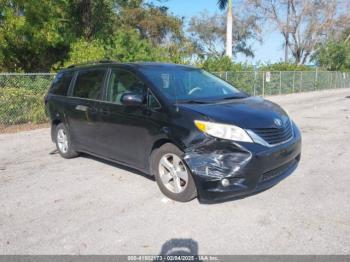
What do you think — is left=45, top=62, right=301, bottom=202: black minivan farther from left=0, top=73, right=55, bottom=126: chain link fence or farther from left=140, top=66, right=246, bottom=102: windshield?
left=0, top=73, right=55, bottom=126: chain link fence

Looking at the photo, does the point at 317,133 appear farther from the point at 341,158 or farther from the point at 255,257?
the point at 255,257

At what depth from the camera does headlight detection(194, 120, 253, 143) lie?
4047 millimetres

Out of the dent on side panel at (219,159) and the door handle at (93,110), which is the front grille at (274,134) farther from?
the door handle at (93,110)

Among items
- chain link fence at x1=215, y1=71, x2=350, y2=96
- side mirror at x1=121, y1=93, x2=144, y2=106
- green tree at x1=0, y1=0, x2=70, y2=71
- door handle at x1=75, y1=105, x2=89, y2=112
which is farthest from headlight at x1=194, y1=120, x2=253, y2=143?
chain link fence at x1=215, y1=71, x2=350, y2=96

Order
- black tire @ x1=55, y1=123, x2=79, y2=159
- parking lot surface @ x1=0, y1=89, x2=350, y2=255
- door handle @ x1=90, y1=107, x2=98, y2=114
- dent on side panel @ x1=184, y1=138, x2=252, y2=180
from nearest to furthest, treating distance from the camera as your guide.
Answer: parking lot surface @ x1=0, y1=89, x2=350, y2=255 → dent on side panel @ x1=184, y1=138, x2=252, y2=180 → door handle @ x1=90, y1=107, x2=98, y2=114 → black tire @ x1=55, y1=123, x2=79, y2=159

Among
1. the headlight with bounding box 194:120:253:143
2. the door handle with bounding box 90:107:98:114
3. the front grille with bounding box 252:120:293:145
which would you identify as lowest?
the front grille with bounding box 252:120:293:145

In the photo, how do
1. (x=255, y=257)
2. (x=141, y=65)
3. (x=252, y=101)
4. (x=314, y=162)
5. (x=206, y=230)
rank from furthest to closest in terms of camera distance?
(x=314, y=162)
(x=141, y=65)
(x=252, y=101)
(x=206, y=230)
(x=255, y=257)

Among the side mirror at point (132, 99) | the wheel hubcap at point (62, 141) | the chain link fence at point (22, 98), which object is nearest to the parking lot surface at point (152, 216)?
the wheel hubcap at point (62, 141)

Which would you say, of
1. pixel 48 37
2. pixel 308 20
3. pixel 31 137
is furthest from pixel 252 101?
pixel 308 20

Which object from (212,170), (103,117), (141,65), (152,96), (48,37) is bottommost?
(212,170)

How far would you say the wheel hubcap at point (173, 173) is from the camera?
4.36 meters

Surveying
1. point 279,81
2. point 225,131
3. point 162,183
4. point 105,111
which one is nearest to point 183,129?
point 225,131

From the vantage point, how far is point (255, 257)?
324cm

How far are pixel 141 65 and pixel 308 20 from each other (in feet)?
119
